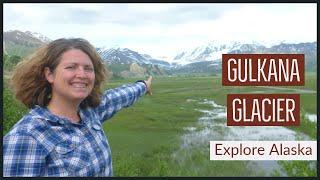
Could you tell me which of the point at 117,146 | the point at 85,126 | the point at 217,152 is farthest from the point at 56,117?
the point at 117,146

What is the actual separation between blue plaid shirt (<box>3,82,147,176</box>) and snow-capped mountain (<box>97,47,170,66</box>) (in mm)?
3105

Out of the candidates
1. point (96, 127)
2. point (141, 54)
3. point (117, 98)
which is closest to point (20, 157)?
point (96, 127)

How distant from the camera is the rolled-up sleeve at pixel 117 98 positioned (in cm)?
309

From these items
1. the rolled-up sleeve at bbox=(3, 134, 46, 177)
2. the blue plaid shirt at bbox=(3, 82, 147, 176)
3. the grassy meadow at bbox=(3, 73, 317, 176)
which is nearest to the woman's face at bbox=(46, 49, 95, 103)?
the blue plaid shirt at bbox=(3, 82, 147, 176)

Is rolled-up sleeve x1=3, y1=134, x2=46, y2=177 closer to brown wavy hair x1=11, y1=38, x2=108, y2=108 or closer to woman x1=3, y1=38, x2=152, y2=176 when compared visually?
woman x1=3, y1=38, x2=152, y2=176

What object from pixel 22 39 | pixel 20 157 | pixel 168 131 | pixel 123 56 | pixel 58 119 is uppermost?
pixel 22 39

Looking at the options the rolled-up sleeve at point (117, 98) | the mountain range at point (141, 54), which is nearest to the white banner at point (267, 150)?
the mountain range at point (141, 54)

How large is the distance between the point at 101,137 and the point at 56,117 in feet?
0.96

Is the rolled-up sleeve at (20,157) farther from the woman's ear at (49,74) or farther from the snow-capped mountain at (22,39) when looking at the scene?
the snow-capped mountain at (22,39)

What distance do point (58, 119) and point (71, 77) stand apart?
0.81 ft

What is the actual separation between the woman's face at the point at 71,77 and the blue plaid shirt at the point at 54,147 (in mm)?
132

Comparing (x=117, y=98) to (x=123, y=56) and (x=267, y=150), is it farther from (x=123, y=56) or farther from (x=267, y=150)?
(x=123, y=56)

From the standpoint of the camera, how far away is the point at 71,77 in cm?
257

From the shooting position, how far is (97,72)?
9.29 ft
